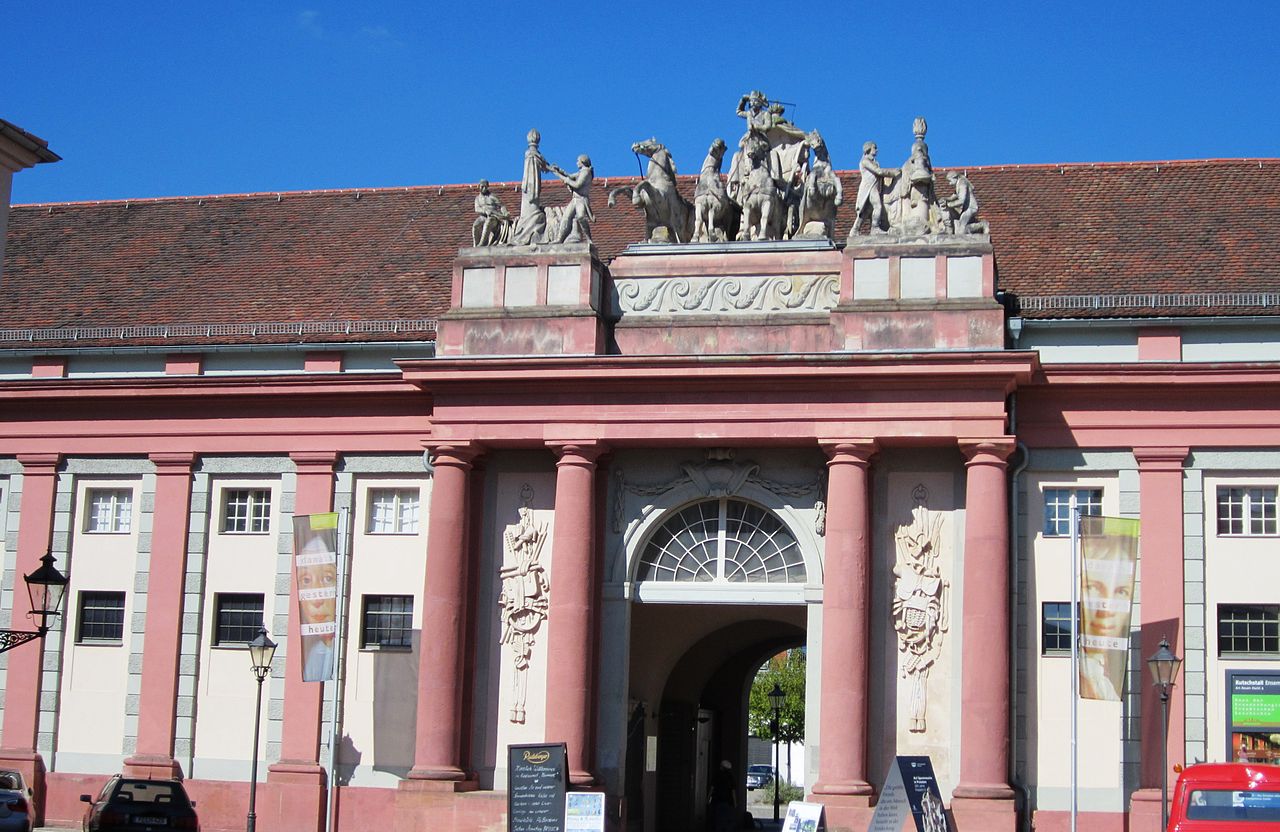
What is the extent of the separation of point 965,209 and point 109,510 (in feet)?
53.3

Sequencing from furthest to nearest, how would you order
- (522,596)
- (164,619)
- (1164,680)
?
(164,619) < (522,596) < (1164,680)

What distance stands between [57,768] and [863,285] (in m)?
16.4

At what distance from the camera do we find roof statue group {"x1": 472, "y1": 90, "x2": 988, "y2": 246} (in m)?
29.8

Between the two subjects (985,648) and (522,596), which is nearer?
(985,648)

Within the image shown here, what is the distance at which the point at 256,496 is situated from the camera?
32594 millimetres

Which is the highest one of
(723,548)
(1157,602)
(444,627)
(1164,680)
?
(723,548)

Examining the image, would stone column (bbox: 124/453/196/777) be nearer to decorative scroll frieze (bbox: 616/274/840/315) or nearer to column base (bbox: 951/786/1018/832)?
decorative scroll frieze (bbox: 616/274/840/315)

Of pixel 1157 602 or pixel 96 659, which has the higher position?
pixel 1157 602

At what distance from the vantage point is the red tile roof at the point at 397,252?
3127 cm

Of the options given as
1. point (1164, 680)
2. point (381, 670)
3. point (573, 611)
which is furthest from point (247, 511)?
point (1164, 680)

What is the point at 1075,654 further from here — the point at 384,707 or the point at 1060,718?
the point at 384,707

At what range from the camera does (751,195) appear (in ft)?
100

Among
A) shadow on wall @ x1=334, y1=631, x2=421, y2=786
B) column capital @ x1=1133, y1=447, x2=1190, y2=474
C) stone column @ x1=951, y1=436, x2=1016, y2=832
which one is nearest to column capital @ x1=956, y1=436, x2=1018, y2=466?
stone column @ x1=951, y1=436, x2=1016, y2=832

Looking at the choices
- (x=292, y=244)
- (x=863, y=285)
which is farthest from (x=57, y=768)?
(x=863, y=285)
